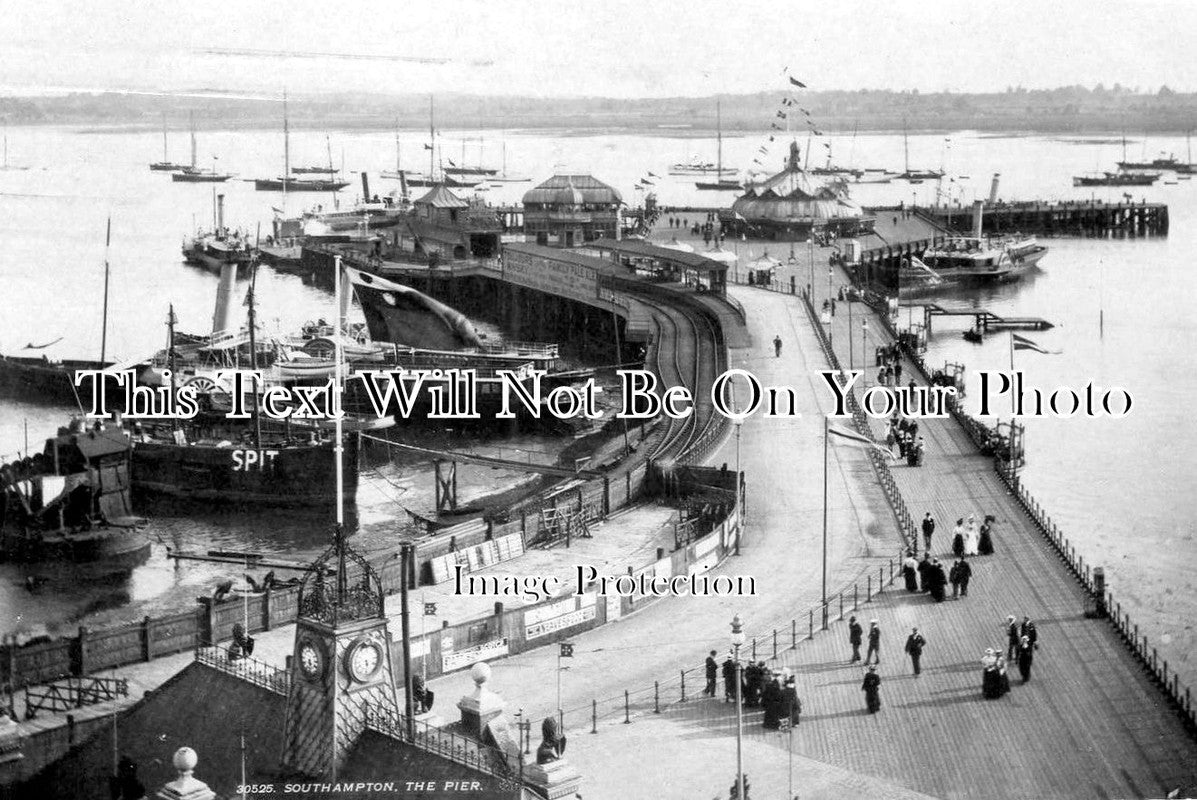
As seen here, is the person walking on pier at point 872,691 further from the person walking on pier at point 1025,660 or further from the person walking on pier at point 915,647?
the person walking on pier at point 1025,660

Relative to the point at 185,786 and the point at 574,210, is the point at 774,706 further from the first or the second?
the point at 574,210

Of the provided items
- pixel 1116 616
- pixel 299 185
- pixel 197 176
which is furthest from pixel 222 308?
pixel 299 185

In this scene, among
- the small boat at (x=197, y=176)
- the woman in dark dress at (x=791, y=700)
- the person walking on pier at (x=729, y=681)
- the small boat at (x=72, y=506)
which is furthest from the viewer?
the small boat at (x=197, y=176)

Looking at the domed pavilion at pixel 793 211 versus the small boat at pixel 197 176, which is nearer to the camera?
the domed pavilion at pixel 793 211

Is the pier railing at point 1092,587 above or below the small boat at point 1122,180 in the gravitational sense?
below

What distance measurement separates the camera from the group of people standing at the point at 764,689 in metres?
24.9

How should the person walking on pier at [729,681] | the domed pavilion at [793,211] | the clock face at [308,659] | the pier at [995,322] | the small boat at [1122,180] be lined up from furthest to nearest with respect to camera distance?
the small boat at [1122,180] → the domed pavilion at [793,211] → the pier at [995,322] → the person walking on pier at [729,681] → the clock face at [308,659]

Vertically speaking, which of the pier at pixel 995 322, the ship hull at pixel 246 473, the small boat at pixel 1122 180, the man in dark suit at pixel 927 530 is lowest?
the ship hull at pixel 246 473

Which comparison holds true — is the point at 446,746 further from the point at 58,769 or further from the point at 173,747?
the point at 58,769

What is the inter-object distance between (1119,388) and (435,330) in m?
27.5

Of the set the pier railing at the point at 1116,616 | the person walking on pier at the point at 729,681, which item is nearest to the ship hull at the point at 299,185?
the pier railing at the point at 1116,616

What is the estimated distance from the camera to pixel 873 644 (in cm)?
2770

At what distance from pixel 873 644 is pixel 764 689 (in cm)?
323

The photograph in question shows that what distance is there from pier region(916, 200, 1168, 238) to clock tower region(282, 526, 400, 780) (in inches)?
4487
